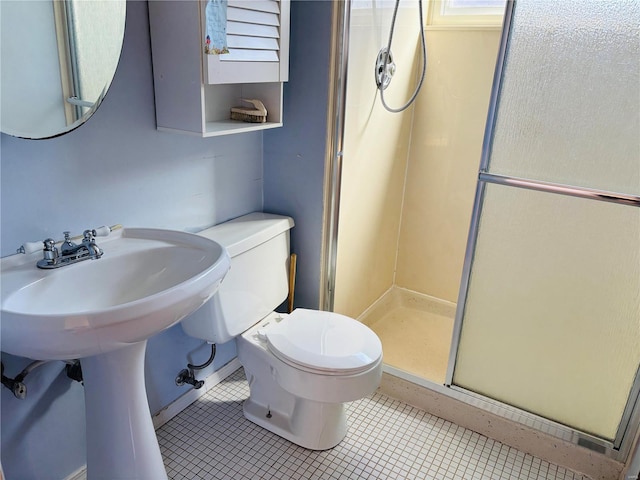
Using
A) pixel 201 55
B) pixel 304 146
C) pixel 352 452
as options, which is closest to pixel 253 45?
pixel 201 55

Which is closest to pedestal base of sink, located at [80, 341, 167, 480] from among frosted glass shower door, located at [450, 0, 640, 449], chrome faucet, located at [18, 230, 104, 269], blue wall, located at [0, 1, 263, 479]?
blue wall, located at [0, 1, 263, 479]

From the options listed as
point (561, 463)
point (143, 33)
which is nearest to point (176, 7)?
point (143, 33)

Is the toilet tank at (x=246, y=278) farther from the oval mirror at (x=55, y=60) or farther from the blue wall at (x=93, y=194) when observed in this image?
the oval mirror at (x=55, y=60)

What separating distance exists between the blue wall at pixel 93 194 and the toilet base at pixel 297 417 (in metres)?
0.36

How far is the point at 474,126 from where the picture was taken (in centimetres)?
245

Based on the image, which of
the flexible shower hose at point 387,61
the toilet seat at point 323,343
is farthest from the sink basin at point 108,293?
the flexible shower hose at point 387,61

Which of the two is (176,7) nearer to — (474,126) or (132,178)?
(132,178)

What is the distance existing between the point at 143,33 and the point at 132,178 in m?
0.43

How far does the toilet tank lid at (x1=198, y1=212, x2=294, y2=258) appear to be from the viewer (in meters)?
1.67

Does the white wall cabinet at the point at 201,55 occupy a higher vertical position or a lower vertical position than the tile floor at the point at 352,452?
higher

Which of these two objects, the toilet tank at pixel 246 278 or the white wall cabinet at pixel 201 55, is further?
the toilet tank at pixel 246 278

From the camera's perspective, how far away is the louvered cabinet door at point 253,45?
144cm

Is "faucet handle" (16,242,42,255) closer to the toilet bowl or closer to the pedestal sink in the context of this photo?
the pedestal sink

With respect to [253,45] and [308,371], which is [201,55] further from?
[308,371]
